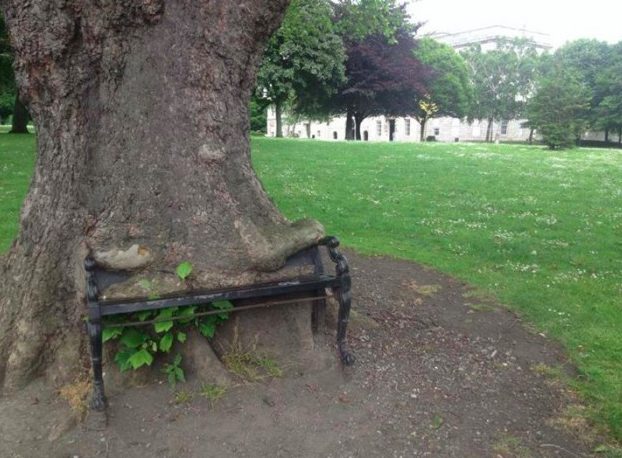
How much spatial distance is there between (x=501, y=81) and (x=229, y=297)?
7043 centimetres

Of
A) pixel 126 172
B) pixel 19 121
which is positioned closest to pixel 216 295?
pixel 126 172

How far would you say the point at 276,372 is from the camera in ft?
12.7

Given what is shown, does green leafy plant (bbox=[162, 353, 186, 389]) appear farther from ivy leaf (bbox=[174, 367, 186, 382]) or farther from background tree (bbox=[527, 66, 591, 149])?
background tree (bbox=[527, 66, 591, 149])

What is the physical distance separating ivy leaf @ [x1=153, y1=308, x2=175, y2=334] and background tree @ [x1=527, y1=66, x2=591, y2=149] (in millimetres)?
32338

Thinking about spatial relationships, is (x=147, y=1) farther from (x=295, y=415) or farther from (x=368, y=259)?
(x=368, y=259)

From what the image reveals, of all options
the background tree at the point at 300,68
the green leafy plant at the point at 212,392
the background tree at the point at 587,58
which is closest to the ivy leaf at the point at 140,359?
the green leafy plant at the point at 212,392

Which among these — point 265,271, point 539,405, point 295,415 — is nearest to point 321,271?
point 265,271

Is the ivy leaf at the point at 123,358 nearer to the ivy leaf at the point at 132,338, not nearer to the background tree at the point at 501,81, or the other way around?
the ivy leaf at the point at 132,338

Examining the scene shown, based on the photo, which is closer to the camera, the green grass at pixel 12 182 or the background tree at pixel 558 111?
the green grass at pixel 12 182

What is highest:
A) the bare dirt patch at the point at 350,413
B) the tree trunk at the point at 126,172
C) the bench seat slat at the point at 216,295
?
the tree trunk at the point at 126,172

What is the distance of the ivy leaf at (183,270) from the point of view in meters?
3.59

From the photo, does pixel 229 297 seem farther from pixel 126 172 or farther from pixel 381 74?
pixel 381 74

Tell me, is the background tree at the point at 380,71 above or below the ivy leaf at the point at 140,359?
above

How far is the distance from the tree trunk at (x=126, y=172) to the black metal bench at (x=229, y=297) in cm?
18
